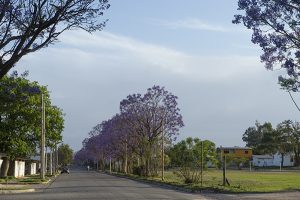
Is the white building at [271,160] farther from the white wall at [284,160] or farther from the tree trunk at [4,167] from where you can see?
the tree trunk at [4,167]

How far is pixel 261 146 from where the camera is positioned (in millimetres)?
152500

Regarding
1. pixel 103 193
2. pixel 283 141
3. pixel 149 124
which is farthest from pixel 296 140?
pixel 103 193

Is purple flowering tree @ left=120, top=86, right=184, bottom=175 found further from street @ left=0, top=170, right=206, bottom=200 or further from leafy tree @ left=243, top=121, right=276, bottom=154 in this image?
leafy tree @ left=243, top=121, right=276, bottom=154

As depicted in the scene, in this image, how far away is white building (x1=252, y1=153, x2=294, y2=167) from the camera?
14588 cm

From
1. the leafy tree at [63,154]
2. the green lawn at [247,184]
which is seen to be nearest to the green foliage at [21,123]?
the green lawn at [247,184]

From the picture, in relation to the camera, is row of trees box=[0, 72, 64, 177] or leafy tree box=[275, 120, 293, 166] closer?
row of trees box=[0, 72, 64, 177]

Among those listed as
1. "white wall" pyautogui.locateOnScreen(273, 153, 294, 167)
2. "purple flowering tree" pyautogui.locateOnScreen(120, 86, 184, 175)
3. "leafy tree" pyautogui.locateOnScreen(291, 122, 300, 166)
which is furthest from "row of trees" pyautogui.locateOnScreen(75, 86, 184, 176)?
"white wall" pyautogui.locateOnScreen(273, 153, 294, 167)

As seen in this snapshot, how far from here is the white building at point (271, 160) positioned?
14588 centimetres

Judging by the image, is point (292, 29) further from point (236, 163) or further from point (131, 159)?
point (236, 163)

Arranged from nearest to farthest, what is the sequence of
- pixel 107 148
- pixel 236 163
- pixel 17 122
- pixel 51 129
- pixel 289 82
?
pixel 289 82, pixel 17 122, pixel 51 129, pixel 107 148, pixel 236 163

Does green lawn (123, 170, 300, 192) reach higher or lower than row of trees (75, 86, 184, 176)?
lower

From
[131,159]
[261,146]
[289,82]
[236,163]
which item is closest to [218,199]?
[289,82]

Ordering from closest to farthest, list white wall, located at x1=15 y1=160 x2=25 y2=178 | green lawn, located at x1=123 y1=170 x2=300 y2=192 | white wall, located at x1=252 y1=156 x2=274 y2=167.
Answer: green lawn, located at x1=123 y1=170 x2=300 y2=192, white wall, located at x1=15 y1=160 x2=25 y2=178, white wall, located at x1=252 y1=156 x2=274 y2=167

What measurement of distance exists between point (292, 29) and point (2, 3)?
31.6 ft
